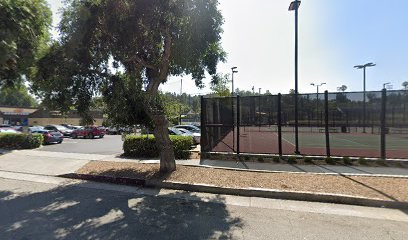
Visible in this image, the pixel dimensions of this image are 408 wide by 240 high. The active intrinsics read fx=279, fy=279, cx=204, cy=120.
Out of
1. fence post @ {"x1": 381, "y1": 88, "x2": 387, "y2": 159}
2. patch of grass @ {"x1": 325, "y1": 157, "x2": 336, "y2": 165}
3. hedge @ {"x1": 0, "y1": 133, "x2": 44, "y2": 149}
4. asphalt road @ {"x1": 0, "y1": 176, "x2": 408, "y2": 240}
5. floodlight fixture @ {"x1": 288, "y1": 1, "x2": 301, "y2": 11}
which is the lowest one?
asphalt road @ {"x1": 0, "y1": 176, "x2": 408, "y2": 240}

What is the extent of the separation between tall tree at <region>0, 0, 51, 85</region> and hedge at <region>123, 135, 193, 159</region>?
204 inches

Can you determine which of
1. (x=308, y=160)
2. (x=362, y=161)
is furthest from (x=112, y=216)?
(x=362, y=161)

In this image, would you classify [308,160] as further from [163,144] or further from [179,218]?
[179,218]

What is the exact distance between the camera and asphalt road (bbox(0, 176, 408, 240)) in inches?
186

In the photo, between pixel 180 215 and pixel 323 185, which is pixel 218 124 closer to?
pixel 323 185

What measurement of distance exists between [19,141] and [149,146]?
30.7 feet

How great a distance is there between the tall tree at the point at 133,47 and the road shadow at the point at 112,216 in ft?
8.58

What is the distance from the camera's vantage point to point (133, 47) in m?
8.39

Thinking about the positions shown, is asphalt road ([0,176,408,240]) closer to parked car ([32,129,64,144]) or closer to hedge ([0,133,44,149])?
hedge ([0,133,44,149])

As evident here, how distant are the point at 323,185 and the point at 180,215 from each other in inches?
158

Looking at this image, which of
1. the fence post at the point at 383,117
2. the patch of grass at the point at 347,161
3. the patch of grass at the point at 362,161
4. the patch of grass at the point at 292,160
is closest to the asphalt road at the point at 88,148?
the patch of grass at the point at 292,160

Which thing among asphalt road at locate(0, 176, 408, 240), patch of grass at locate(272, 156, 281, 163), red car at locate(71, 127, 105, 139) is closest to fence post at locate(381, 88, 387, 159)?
patch of grass at locate(272, 156, 281, 163)

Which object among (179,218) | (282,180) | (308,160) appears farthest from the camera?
(308,160)

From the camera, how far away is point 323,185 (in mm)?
7344
